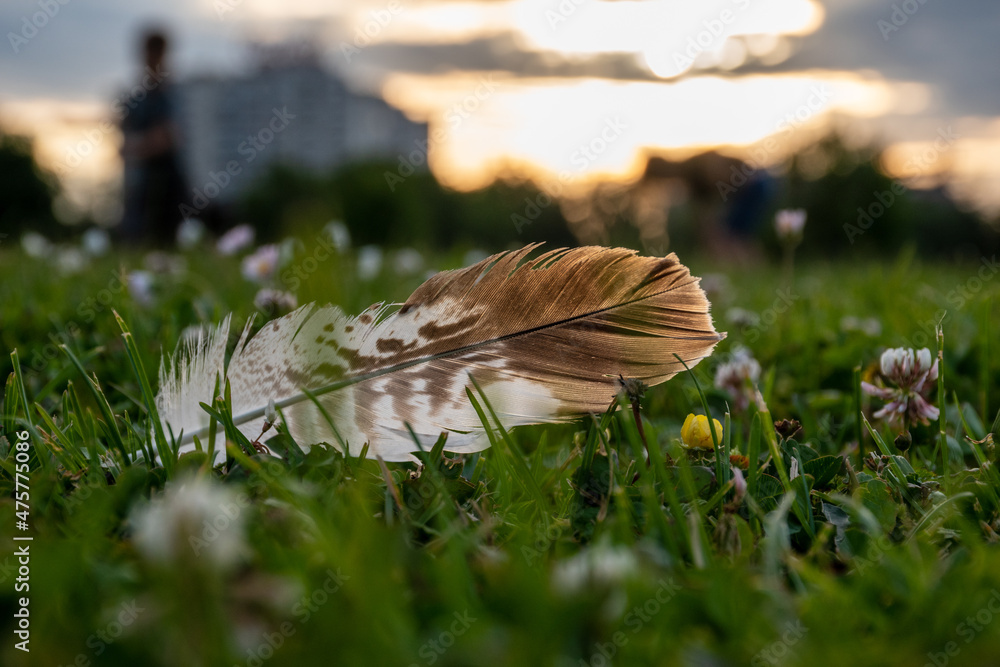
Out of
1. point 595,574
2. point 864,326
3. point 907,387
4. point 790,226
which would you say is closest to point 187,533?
point 595,574

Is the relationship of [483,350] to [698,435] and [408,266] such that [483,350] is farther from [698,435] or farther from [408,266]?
[408,266]

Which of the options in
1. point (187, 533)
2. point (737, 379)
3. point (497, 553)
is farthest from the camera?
point (737, 379)

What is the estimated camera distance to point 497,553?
0.92 metres

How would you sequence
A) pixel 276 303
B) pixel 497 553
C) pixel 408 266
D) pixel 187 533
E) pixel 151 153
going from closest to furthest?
pixel 187 533
pixel 497 553
pixel 276 303
pixel 408 266
pixel 151 153

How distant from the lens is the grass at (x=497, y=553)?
64 centimetres

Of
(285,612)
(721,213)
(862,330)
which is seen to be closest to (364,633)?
(285,612)

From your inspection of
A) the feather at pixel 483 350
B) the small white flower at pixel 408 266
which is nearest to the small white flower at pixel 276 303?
the feather at pixel 483 350

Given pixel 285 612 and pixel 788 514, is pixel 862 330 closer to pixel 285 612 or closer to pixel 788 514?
pixel 788 514

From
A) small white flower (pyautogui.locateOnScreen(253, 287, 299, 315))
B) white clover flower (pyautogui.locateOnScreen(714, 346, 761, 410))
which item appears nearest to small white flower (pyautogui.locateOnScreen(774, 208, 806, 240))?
white clover flower (pyautogui.locateOnScreen(714, 346, 761, 410))

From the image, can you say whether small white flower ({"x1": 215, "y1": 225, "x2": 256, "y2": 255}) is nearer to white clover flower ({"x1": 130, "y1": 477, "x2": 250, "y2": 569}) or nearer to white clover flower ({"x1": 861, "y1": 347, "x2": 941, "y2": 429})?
white clover flower ({"x1": 861, "y1": 347, "x2": 941, "y2": 429})

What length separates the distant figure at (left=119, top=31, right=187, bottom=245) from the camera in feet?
36.3

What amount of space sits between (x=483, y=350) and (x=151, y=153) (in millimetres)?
11353

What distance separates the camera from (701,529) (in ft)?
3.17

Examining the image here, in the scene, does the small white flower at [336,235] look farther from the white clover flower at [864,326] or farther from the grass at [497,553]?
the white clover flower at [864,326]
